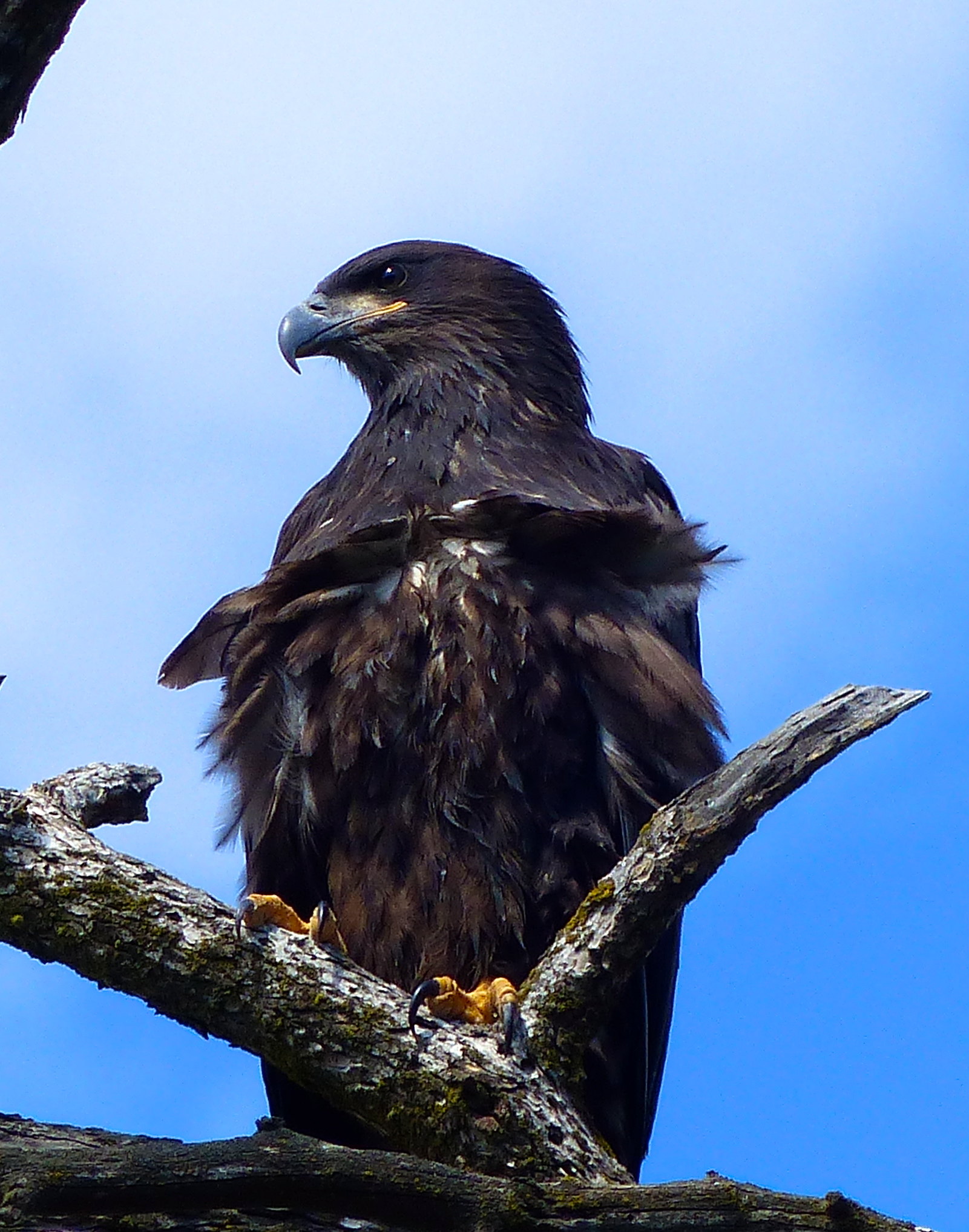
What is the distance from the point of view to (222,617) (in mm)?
4469

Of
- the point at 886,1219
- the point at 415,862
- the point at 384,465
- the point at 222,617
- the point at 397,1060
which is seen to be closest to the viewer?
the point at 886,1219

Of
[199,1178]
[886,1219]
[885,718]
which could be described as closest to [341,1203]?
[199,1178]

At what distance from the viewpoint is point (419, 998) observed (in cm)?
324

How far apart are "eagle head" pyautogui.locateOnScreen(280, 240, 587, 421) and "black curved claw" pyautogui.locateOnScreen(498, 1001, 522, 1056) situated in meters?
2.53

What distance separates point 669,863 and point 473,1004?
25.6 inches

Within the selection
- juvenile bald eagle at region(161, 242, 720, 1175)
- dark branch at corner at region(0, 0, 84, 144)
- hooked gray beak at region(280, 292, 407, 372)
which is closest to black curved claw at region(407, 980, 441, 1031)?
juvenile bald eagle at region(161, 242, 720, 1175)

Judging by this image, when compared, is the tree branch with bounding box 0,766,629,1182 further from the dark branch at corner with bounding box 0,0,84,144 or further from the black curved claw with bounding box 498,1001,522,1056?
the dark branch at corner with bounding box 0,0,84,144

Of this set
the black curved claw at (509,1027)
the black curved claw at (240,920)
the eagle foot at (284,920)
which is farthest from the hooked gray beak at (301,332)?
the black curved claw at (509,1027)

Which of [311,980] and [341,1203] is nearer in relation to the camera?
[341,1203]

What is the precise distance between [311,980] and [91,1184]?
679mm

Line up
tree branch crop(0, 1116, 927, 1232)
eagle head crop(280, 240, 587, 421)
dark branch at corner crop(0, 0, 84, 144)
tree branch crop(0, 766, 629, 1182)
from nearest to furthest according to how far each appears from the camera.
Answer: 1. dark branch at corner crop(0, 0, 84, 144)
2. tree branch crop(0, 1116, 927, 1232)
3. tree branch crop(0, 766, 629, 1182)
4. eagle head crop(280, 240, 587, 421)

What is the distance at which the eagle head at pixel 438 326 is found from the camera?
5344 mm

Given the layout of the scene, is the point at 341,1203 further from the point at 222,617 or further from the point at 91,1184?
the point at 222,617

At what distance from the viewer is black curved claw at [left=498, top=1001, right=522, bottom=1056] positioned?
10.6ft
